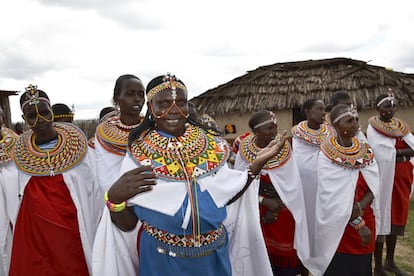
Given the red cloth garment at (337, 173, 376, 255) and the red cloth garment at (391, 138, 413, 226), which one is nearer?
the red cloth garment at (337, 173, 376, 255)

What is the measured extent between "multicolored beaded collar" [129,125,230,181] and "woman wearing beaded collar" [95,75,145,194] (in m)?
1.13

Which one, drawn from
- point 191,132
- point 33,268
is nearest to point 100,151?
point 33,268

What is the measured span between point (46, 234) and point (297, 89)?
808 cm

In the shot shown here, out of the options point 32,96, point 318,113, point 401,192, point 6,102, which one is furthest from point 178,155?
point 6,102

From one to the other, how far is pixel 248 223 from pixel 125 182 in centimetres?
106

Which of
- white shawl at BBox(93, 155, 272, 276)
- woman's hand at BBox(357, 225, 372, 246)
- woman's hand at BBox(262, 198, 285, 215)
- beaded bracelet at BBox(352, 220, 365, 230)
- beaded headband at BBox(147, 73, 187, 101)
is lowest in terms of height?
woman's hand at BBox(357, 225, 372, 246)

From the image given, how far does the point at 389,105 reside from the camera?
183 inches

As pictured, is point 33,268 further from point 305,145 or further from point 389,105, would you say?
point 389,105

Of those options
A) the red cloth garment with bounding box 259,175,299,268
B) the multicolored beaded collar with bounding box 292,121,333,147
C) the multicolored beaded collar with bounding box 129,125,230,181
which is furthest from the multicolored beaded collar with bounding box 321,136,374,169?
the multicolored beaded collar with bounding box 129,125,230,181

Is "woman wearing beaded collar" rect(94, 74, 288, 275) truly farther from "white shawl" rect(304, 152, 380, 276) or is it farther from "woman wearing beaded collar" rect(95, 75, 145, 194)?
"white shawl" rect(304, 152, 380, 276)

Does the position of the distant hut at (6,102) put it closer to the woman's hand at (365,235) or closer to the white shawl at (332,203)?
the white shawl at (332,203)

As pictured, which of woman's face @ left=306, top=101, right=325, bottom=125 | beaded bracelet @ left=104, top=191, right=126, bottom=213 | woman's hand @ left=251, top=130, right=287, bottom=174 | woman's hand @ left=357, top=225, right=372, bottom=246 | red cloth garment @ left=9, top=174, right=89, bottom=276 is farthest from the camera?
woman's face @ left=306, top=101, right=325, bottom=125

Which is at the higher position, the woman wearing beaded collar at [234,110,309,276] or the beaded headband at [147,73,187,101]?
the beaded headband at [147,73,187,101]

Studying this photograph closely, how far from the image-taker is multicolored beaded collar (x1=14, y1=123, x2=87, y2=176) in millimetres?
2984
